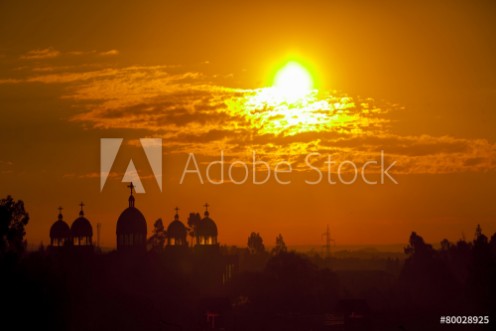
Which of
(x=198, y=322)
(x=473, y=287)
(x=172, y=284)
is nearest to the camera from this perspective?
(x=198, y=322)

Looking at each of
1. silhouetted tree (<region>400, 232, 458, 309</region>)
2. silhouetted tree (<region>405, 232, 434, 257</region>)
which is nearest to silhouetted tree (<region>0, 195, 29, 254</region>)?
silhouetted tree (<region>400, 232, 458, 309</region>)

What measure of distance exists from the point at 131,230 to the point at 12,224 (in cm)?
3777

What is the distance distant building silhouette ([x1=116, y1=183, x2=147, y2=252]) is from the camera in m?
147

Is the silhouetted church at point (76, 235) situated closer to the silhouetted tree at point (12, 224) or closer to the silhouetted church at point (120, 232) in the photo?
the silhouetted church at point (120, 232)

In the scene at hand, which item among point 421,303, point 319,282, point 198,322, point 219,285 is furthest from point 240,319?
point 319,282

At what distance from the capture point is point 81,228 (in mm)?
153750

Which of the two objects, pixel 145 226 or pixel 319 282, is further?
pixel 319 282

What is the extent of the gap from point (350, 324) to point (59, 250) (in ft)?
135

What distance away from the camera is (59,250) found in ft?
489

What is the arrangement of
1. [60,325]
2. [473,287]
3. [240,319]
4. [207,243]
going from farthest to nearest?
[207,243]
[473,287]
[240,319]
[60,325]

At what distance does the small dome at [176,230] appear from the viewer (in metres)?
175

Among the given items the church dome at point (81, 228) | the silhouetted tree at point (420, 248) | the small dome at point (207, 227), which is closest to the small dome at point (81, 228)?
the church dome at point (81, 228)

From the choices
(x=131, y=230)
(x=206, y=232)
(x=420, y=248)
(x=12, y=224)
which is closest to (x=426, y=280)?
(x=420, y=248)

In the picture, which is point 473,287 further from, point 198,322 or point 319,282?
point 319,282
